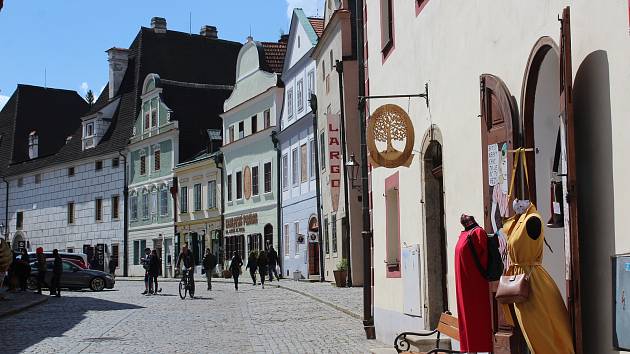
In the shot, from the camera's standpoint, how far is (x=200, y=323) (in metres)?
19.9

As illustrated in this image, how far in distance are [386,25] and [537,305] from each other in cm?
899

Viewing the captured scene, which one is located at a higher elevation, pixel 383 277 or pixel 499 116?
pixel 499 116

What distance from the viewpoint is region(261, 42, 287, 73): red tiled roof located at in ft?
161

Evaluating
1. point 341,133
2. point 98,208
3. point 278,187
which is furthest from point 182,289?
point 98,208

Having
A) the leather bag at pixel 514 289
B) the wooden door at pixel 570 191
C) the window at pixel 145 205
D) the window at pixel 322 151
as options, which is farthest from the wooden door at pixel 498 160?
the window at pixel 145 205

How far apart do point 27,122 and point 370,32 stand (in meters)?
64.3

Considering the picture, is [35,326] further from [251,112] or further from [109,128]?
[109,128]

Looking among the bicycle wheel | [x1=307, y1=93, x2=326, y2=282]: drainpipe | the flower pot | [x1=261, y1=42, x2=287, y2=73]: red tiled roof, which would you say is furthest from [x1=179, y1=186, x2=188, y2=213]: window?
the bicycle wheel

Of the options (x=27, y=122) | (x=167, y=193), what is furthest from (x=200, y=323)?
(x=27, y=122)

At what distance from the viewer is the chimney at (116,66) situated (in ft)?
217

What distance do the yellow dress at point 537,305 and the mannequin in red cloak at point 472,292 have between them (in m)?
1.13

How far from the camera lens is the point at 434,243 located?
12414 mm

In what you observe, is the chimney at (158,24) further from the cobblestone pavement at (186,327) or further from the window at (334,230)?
the cobblestone pavement at (186,327)

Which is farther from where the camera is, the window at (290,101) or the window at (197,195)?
the window at (197,195)
